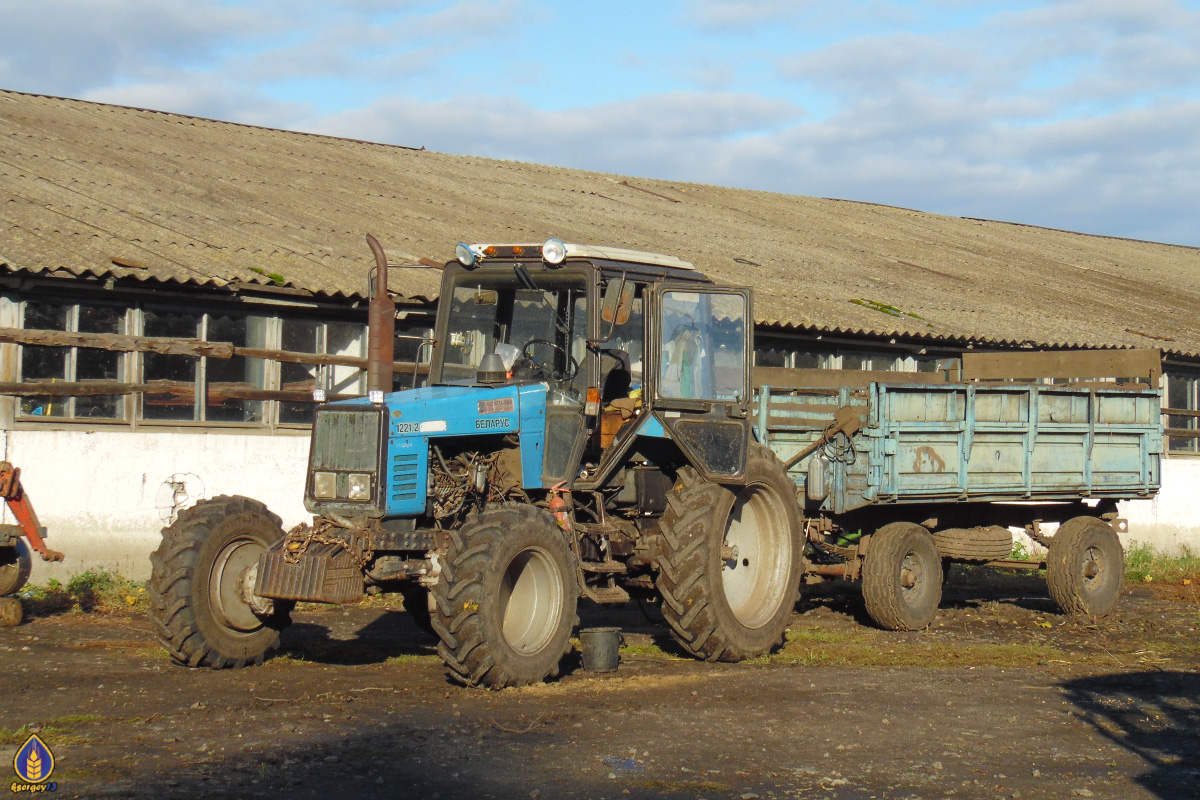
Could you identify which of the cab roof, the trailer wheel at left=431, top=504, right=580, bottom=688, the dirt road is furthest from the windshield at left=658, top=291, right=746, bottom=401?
the dirt road

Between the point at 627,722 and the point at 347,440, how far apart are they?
2.54 m

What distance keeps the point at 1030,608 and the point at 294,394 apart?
774 cm

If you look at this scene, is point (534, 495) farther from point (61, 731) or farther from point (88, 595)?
point (88, 595)

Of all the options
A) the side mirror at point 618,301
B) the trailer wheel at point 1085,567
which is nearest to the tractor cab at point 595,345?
the side mirror at point 618,301

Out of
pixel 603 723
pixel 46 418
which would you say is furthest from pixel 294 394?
pixel 603 723

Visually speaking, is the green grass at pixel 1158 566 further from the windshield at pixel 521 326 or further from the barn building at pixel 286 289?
the windshield at pixel 521 326

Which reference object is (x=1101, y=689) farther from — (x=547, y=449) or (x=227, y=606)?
(x=227, y=606)

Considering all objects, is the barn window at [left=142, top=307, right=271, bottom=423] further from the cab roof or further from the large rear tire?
the cab roof

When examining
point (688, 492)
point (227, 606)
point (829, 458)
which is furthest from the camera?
point (829, 458)

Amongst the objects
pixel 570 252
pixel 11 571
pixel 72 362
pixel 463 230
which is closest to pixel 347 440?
pixel 570 252

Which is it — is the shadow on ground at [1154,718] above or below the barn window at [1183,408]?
below

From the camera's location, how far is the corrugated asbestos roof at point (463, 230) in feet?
44.5

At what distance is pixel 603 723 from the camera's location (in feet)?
21.8

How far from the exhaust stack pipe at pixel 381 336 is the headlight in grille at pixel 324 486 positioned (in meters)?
1.64
